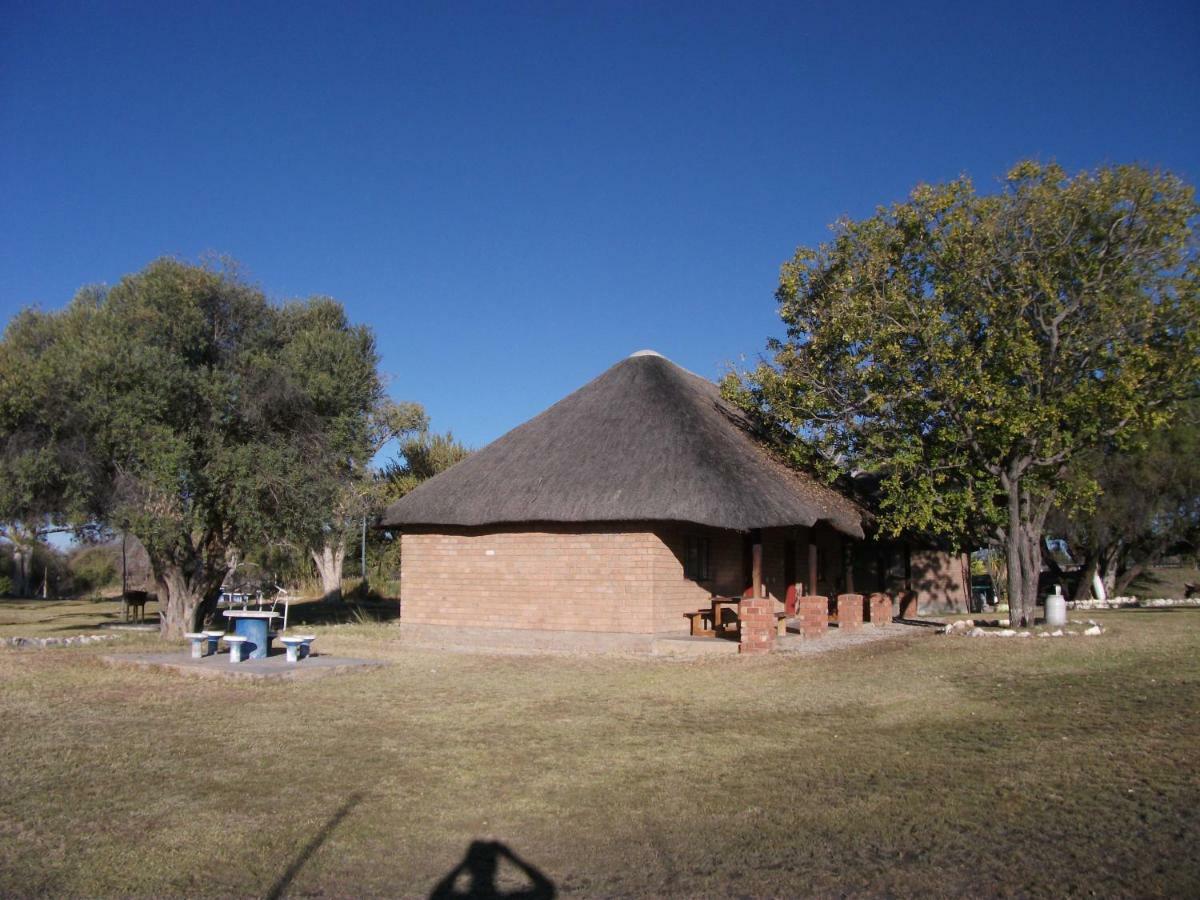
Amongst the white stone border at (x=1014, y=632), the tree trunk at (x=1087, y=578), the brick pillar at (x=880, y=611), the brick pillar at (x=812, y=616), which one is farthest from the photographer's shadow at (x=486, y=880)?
the tree trunk at (x=1087, y=578)

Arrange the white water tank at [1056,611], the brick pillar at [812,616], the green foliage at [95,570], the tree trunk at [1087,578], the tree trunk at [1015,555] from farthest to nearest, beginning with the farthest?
the green foliage at [95,570] < the tree trunk at [1087,578] < the white water tank at [1056,611] < the tree trunk at [1015,555] < the brick pillar at [812,616]

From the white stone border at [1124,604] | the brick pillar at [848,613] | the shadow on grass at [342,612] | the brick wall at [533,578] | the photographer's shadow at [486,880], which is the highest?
the brick wall at [533,578]

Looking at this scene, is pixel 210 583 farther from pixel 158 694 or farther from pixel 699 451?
pixel 699 451

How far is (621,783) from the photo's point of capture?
744 cm

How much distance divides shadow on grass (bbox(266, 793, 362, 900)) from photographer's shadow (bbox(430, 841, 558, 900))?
83 cm

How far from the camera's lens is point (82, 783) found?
7426 mm

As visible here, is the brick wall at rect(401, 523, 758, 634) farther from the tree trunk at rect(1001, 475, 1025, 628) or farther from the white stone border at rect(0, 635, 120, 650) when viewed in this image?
the white stone border at rect(0, 635, 120, 650)

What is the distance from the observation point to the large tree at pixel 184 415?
1769cm

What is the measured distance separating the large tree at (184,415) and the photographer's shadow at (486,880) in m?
13.8

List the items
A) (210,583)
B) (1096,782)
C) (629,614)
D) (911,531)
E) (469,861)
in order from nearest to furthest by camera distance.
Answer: (469,861), (1096,782), (629,614), (210,583), (911,531)

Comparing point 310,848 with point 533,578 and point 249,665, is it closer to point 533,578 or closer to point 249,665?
point 249,665

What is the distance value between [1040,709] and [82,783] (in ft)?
29.3

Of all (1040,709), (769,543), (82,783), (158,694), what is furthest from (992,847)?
(769,543)

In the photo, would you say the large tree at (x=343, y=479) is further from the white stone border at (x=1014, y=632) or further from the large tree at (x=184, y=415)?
the white stone border at (x=1014, y=632)
